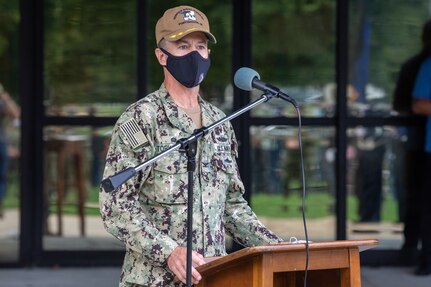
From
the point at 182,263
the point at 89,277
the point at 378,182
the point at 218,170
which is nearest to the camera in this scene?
the point at 182,263

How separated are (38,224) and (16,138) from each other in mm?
636

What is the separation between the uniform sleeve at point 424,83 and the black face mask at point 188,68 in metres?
3.85

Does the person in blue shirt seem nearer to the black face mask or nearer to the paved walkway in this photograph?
the paved walkway

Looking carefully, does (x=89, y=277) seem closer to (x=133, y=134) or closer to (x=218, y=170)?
(x=218, y=170)

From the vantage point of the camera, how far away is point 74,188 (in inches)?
280

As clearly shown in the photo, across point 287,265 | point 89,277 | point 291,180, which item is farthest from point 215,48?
point 287,265

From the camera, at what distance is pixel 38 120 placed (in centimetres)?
697

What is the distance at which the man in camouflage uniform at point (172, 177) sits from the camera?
123 inches

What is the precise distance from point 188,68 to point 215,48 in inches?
147

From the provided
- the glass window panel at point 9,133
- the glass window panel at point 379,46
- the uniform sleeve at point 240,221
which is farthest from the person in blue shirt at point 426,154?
the uniform sleeve at point 240,221

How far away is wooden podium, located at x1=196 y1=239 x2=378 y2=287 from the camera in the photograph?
2848mm

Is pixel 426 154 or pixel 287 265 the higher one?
pixel 426 154

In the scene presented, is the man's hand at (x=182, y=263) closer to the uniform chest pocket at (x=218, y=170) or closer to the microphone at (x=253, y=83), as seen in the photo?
the uniform chest pocket at (x=218, y=170)

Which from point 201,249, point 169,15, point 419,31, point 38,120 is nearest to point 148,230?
point 201,249
